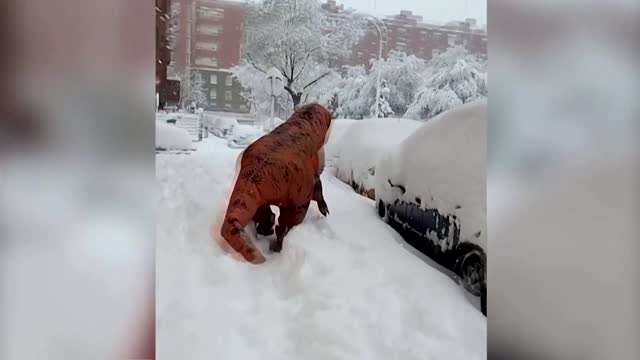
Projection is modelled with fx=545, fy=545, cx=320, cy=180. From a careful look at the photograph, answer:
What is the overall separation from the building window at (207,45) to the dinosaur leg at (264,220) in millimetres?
517

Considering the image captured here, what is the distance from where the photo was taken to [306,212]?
1.78 meters

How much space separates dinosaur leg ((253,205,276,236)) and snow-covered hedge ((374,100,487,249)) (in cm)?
38

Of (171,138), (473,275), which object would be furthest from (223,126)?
(473,275)

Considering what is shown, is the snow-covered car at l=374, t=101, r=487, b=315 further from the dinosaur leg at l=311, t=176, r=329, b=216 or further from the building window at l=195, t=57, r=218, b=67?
the building window at l=195, t=57, r=218, b=67

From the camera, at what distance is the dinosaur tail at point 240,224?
168 cm

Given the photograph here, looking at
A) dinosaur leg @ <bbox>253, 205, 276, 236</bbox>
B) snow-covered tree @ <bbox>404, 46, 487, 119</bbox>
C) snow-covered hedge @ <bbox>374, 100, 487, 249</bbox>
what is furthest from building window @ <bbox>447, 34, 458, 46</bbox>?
dinosaur leg @ <bbox>253, 205, 276, 236</bbox>

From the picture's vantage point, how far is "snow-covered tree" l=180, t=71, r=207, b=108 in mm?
1653

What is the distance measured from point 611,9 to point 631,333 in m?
1.07

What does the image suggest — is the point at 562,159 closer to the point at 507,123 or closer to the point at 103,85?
the point at 507,123

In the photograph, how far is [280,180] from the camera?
176 centimetres

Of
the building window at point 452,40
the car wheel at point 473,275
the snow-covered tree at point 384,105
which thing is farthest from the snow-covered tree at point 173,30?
the car wheel at point 473,275

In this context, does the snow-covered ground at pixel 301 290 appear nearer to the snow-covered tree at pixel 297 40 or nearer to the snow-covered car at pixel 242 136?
the snow-covered car at pixel 242 136

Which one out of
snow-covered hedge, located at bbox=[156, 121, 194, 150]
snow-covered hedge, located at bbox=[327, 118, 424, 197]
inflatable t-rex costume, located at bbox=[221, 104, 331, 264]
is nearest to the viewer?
snow-covered hedge, located at bbox=[156, 121, 194, 150]

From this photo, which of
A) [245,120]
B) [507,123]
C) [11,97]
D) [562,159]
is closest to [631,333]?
[562,159]
